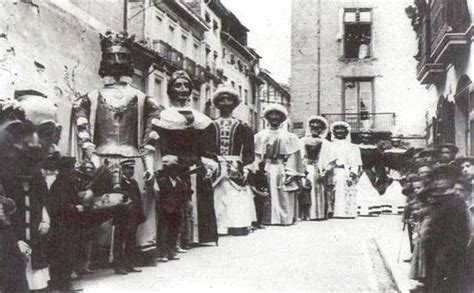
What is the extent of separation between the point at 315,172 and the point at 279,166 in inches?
54.3

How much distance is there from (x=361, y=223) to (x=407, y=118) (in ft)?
6.01

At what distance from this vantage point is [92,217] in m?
4.29

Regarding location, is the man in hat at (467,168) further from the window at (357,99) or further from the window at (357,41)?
the window at (357,41)

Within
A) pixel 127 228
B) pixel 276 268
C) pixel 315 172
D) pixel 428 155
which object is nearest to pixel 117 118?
pixel 127 228

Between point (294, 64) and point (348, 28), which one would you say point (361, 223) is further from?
point (348, 28)

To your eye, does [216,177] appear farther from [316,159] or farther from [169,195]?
[316,159]

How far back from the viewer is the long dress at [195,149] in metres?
5.28

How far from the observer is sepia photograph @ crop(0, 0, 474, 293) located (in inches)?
131

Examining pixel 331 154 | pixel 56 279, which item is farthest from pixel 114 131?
pixel 331 154

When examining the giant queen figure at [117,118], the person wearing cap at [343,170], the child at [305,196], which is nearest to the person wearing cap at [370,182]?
the person wearing cap at [343,170]

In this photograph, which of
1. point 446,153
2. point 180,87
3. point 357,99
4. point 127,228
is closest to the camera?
point 446,153

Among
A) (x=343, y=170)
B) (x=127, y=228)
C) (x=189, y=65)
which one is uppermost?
(x=189, y=65)

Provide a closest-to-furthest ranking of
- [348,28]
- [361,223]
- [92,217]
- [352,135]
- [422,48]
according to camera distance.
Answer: [92,217] → [422,48] → [361,223] → [352,135] → [348,28]

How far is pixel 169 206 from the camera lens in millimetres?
5031
